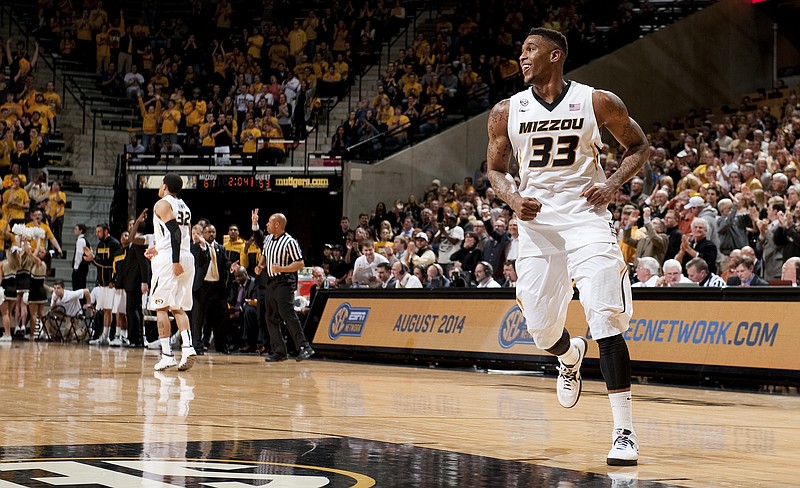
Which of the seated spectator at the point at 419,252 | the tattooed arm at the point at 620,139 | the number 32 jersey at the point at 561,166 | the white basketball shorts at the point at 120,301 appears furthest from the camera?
the white basketball shorts at the point at 120,301

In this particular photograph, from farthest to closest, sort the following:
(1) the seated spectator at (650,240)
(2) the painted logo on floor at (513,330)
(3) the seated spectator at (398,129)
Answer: (3) the seated spectator at (398,129) < (1) the seated spectator at (650,240) < (2) the painted logo on floor at (513,330)

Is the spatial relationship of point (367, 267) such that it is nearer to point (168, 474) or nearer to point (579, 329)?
point (579, 329)

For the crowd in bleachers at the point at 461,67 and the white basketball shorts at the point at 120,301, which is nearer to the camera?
the white basketball shorts at the point at 120,301

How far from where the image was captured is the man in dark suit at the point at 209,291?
715 inches

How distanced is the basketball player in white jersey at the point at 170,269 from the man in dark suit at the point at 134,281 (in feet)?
22.0

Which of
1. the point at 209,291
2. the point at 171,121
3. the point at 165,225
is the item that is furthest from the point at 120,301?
the point at 165,225

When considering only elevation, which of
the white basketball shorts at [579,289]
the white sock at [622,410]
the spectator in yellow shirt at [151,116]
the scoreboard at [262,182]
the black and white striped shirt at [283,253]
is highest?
the spectator in yellow shirt at [151,116]

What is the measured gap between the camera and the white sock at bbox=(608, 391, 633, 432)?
582cm

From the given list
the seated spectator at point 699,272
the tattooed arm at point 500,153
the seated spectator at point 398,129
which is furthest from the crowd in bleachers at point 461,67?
the tattooed arm at point 500,153

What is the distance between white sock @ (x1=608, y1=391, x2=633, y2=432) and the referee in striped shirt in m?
10.0

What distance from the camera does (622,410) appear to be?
5.86 meters

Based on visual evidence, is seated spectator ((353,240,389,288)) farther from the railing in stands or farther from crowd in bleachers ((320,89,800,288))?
the railing in stands

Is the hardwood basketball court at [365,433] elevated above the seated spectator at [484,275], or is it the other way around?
the seated spectator at [484,275]

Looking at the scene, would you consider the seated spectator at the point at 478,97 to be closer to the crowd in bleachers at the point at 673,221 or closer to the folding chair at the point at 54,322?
the crowd in bleachers at the point at 673,221
